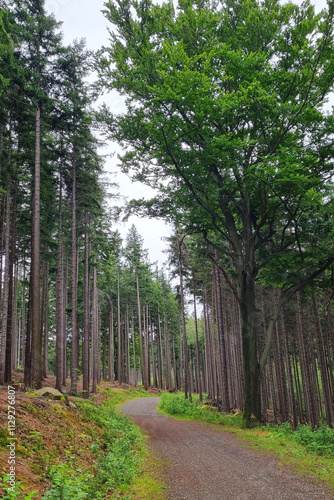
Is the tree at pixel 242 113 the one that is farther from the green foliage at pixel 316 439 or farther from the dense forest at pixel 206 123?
the green foliage at pixel 316 439

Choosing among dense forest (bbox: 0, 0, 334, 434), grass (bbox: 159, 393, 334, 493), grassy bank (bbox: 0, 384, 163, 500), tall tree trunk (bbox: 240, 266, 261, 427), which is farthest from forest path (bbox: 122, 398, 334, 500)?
dense forest (bbox: 0, 0, 334, 434)

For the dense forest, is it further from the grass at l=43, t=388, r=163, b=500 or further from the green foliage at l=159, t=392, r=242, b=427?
the grass at l=43, t=388, r=163, b=500

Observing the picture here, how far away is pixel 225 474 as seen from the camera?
6.68 meters

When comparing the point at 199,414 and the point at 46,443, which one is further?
the point at 199,414

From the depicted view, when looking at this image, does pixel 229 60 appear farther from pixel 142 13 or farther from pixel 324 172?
pixel 324 172

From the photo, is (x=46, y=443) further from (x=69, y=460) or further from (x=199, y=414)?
(x=199, y=414)

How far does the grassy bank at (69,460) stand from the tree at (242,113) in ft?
22.9

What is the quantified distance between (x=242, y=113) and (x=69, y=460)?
11.2 m

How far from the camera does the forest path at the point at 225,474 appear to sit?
5496 mm

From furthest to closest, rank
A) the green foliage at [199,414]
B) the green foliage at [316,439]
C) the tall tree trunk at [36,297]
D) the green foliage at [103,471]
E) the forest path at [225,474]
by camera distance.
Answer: the green foliage at [199,414], the tall tree trunk at [36,297], the green foliage at [316,439], the forest path at [225,474], the green foliage at [103,471]

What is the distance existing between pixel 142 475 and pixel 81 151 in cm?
1652

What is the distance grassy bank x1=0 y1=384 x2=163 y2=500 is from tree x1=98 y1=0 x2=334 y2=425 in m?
6.98

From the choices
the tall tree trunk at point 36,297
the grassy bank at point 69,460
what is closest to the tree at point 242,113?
the tall tree trunk at point 36,297

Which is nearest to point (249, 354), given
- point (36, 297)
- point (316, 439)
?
point (316, 439)
